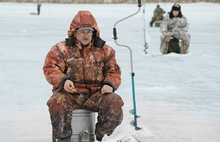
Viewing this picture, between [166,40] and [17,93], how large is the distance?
235 inches

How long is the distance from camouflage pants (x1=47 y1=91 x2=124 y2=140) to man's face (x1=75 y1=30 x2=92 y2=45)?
0.39 metres

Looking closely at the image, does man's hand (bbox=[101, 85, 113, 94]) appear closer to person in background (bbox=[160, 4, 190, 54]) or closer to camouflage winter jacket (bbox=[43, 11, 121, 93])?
camouflage winter jacket (bbox=[43, 11, 121, 93])

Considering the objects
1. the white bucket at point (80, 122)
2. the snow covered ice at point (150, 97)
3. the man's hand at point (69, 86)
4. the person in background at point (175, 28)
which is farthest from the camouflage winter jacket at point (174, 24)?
the man's hand at point (69, 86)

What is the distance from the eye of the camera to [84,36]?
412 cm

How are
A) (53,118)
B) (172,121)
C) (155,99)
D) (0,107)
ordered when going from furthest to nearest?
1. (155,99)
2. (0,107)
3. (172,121)
4. (53,118)

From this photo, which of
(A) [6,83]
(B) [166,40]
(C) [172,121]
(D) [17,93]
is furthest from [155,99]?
(B) [166,40]

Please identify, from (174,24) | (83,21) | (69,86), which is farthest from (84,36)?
(174,24)

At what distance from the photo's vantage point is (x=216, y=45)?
51.0ft

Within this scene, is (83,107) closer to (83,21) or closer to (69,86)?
(69,86)

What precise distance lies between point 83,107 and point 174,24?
8504 millimetres

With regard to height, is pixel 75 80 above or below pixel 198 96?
above

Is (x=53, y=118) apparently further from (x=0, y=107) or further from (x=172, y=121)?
(x=0, y=107)

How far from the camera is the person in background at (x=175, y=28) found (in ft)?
40.2

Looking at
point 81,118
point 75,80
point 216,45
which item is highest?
point 75,80
